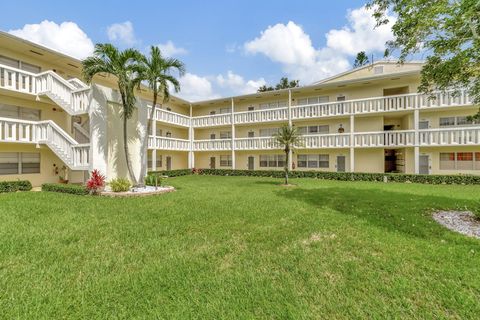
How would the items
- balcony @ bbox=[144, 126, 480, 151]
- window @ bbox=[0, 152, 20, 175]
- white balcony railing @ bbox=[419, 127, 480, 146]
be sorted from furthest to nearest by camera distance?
balcony @ bbox=[144, 126, 480, 151]
white balcony railing @ bbox=[419, 127, 480, 146]
window @ bbox=[0, 152, 20, 175]

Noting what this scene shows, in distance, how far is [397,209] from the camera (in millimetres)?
8812

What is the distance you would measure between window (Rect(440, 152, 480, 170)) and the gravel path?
1474cm

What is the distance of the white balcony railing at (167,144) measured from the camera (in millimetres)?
22375

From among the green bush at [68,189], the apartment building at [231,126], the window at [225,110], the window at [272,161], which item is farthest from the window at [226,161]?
the green bush at [68,189]

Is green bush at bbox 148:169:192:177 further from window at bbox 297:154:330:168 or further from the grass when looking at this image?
the grass

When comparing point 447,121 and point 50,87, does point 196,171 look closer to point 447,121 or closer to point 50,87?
point 50,87

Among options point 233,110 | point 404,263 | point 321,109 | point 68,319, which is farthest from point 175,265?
point 233,110

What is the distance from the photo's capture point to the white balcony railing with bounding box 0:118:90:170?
41.6 feet

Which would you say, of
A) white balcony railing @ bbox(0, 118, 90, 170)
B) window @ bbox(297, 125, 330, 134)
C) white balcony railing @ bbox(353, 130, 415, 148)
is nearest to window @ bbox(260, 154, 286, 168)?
window @ bbox(297, 125, 330, 134)

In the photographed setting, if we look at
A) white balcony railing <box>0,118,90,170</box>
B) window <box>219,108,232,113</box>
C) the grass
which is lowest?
the grass

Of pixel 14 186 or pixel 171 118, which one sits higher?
pixel 171 118

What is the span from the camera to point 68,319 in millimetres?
3049

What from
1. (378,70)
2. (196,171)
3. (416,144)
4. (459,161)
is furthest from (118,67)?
(459,161)

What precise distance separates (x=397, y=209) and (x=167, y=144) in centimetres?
2088
